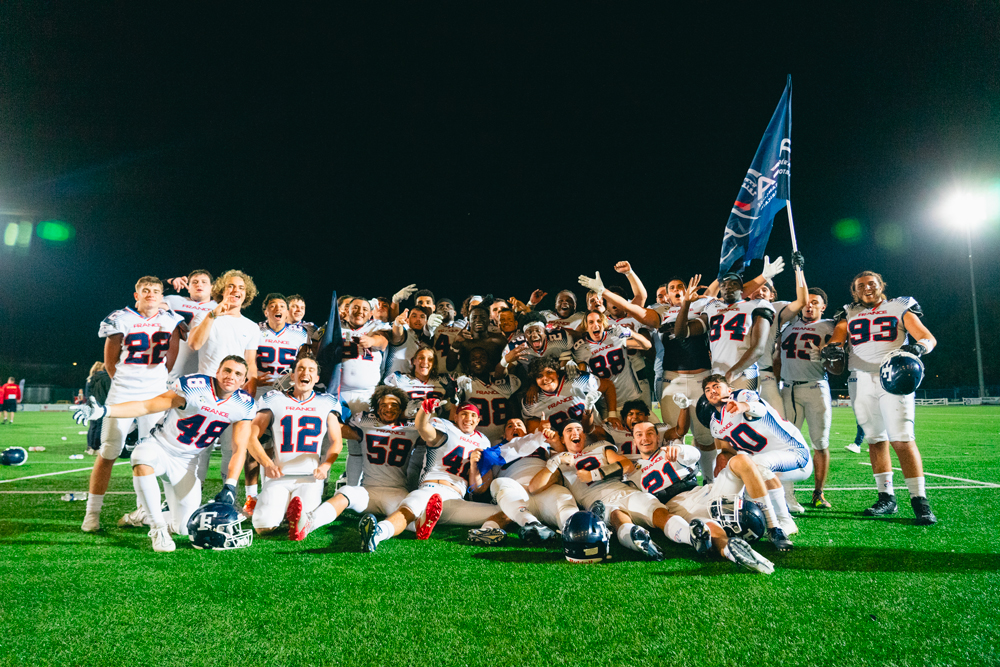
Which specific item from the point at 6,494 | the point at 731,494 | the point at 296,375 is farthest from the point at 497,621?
the point at 6,494

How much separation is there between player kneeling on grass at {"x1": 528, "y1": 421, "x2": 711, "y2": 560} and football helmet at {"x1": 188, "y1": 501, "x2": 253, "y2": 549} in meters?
2.35

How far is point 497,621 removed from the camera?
279cm

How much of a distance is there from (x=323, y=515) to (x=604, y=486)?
2335 millimetres

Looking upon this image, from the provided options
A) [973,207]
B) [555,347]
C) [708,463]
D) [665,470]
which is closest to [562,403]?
[555,347]

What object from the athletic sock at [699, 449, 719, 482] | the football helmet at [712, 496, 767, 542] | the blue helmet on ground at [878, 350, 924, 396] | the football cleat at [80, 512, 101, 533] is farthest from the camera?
the athletic sock at [699, 449, 719, 482]

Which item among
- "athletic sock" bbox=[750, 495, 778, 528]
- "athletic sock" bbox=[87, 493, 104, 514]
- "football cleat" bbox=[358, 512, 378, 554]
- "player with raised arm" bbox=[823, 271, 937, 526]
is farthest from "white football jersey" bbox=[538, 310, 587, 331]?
"athletic sock" bbox=[87, 493, 104, 514]

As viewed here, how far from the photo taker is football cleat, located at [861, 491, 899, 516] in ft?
17.7

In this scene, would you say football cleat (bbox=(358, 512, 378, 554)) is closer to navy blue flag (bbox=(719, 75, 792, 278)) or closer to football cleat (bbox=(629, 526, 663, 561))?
football cleat (bbox=(629, 526, 663, 561))

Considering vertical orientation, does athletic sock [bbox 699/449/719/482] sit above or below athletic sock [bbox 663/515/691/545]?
above

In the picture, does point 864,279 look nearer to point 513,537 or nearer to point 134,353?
point 513,537

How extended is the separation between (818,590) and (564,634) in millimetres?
1580

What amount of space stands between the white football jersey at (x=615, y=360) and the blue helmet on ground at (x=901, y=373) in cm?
236

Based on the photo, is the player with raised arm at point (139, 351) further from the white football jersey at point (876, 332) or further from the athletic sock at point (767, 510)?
the white football jersey at point (876, 332)

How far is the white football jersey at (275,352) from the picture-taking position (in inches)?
239
